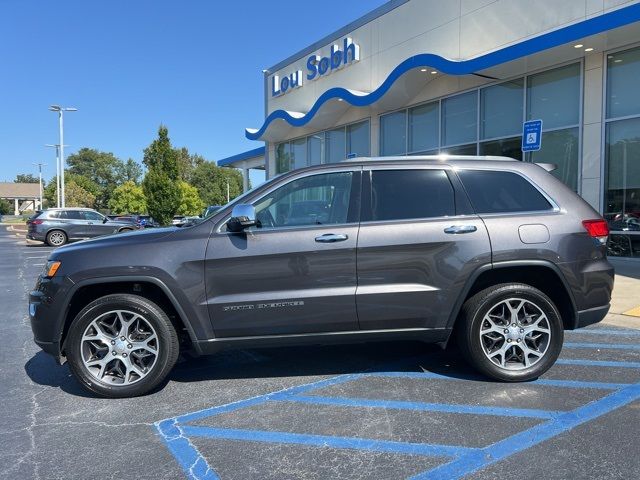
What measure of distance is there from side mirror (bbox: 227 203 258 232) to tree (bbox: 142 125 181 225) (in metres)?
23.5

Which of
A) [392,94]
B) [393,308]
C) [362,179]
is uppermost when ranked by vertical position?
[392,94]

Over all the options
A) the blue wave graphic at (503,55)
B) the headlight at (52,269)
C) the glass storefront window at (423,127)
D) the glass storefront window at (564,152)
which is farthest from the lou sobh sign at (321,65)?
the headlight at (52,269)

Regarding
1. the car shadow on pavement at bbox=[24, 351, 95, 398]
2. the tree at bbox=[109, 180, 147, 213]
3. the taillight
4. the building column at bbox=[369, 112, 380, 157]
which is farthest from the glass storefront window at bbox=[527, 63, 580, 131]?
the tree at bbox=[109, 180, 147, 213]

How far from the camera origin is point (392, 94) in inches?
595

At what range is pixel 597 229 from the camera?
4273 millimetres

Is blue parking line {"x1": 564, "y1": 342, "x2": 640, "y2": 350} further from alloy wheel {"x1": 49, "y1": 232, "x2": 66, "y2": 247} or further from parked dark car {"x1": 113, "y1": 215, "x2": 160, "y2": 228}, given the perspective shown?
parked dark car {"x1": 113, "y1": 215, "x2": 160, "y2": 228}

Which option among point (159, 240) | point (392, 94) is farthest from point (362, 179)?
point (392, 94)

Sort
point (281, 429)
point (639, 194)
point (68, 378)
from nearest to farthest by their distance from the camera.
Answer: point (281, 429) < point (68, 378) < point (639, 194)

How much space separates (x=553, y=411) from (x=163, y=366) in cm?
298

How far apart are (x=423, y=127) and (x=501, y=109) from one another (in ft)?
9.59

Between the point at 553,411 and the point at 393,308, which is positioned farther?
the point at 393,308

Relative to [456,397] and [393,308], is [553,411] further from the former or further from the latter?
[393,308]

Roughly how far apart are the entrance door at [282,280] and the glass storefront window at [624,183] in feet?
30.4

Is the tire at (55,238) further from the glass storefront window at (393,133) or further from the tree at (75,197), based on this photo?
the tree at (75,197)
